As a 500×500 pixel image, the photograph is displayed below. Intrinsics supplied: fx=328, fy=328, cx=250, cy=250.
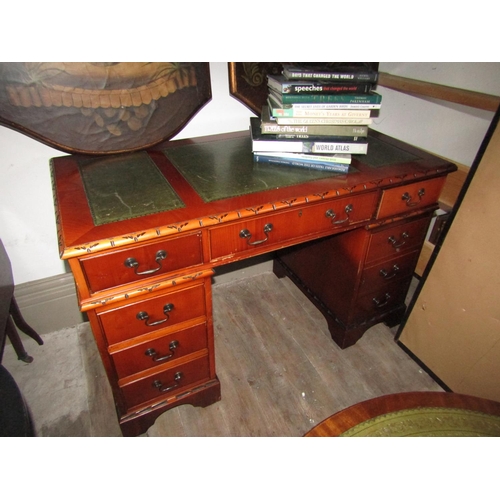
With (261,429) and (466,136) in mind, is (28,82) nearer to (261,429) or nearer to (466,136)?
(261,429)

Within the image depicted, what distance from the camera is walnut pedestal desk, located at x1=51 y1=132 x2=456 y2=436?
3.44 ft

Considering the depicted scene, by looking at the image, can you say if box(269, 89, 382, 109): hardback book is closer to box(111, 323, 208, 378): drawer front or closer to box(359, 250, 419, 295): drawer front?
box(359, 250, 419, 295): drawer front

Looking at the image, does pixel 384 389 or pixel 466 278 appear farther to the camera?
pixel 384 389

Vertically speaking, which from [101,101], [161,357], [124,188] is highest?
[101,101]

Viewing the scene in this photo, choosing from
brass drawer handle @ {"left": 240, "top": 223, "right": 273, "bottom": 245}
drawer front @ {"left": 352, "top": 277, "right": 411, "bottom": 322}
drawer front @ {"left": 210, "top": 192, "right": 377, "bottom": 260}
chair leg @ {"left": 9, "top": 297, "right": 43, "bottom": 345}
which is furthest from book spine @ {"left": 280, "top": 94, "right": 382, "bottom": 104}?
chair leg @ {"left": 9, "top": 297, "right": 43, "bottom": 345}

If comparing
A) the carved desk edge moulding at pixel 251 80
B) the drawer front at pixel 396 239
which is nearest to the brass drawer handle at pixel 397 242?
the drawer front at pixel 396 239

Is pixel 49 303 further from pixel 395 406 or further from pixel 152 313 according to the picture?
pixel 395 406

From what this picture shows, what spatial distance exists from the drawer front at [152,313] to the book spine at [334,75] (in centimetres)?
87

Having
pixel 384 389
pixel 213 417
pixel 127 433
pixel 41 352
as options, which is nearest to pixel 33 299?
pixel 41 352

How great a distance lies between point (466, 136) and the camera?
6.43ft

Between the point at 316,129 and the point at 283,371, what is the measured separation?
4.15ft

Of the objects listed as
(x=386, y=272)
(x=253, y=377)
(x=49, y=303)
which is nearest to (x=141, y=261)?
(x=253, y=377)

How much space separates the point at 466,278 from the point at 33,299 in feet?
7.31

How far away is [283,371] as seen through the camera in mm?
1820
